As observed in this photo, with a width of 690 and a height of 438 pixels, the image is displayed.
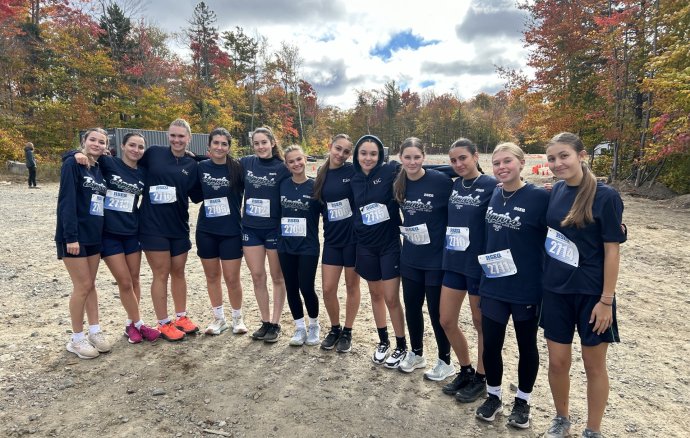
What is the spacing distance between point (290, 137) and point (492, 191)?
4046cm

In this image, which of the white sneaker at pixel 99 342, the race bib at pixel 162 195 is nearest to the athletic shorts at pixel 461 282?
the race bib at pixel 162 195

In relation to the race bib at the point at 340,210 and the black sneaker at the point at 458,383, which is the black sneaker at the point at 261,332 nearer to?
the race bib at the point at 340,210

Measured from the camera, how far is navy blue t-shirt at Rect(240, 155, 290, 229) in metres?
4.05

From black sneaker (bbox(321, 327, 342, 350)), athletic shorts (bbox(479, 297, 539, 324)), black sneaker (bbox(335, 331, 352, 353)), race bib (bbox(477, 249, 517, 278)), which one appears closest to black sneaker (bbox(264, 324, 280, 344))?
black sneaker (bbox(321, 327, 342, 350))

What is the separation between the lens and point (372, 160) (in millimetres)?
3600

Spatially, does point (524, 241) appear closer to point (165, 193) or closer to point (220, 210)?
point (220, 210)

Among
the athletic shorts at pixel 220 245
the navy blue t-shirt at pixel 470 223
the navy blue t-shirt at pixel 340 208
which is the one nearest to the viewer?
the navy blue t-shirt at pixel 470 223

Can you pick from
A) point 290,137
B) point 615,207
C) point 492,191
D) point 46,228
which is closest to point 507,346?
point 492,191

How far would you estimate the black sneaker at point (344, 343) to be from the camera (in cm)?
404

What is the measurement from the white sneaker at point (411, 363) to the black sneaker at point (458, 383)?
1.27ft

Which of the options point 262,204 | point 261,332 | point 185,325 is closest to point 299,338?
point 261,332

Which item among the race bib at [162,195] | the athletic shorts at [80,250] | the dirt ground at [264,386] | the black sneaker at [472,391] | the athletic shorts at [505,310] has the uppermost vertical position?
the race bib at [162,195]

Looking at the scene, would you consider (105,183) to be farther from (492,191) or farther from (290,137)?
(290,137)

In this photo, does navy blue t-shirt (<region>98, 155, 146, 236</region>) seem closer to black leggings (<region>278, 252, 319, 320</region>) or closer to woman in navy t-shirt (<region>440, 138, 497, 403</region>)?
black leggings (<region>278, 252, 319, 320</region>)
